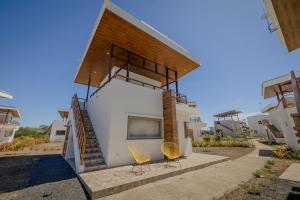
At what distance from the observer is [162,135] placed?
8461mm

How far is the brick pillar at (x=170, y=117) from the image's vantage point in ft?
26.6

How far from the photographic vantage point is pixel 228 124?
139ft

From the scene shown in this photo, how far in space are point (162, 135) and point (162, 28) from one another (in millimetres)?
7878

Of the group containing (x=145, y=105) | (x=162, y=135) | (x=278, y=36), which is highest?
(x=278, y=36)

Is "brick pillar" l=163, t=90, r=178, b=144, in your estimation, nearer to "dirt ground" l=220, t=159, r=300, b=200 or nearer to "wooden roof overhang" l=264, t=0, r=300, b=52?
"dirt ground" l=220, t=159, r=300, b=200

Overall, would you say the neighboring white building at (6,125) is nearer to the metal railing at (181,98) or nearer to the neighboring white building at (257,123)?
the metal railing at (181,98)

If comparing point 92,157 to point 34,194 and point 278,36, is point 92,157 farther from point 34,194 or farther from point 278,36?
point 278,36

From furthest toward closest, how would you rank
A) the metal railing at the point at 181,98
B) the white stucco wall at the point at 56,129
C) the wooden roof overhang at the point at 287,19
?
the white stucco wall at the point at 56,129 < the metal railing at the point at 181,98 < the wooden roof overhang at the point at 287,19

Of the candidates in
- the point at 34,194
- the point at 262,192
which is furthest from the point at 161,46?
the point at 34,194

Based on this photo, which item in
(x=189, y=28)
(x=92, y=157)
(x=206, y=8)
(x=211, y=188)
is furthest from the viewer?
(x=189, y=28)

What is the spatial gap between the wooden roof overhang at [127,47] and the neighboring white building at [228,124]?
33.0m

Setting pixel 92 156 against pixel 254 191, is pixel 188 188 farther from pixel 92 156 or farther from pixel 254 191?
pixel 92 156

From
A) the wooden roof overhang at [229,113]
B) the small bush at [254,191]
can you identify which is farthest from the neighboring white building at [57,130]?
the wooden roof overhang at [229,113]

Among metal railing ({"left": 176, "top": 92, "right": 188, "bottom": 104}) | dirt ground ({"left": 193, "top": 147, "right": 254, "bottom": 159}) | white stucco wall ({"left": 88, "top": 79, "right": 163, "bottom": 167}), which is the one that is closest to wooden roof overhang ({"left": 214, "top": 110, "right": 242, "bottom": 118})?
dirt ground ({"left": 193, "top": 147, "right": 254, "bottom": 159})
